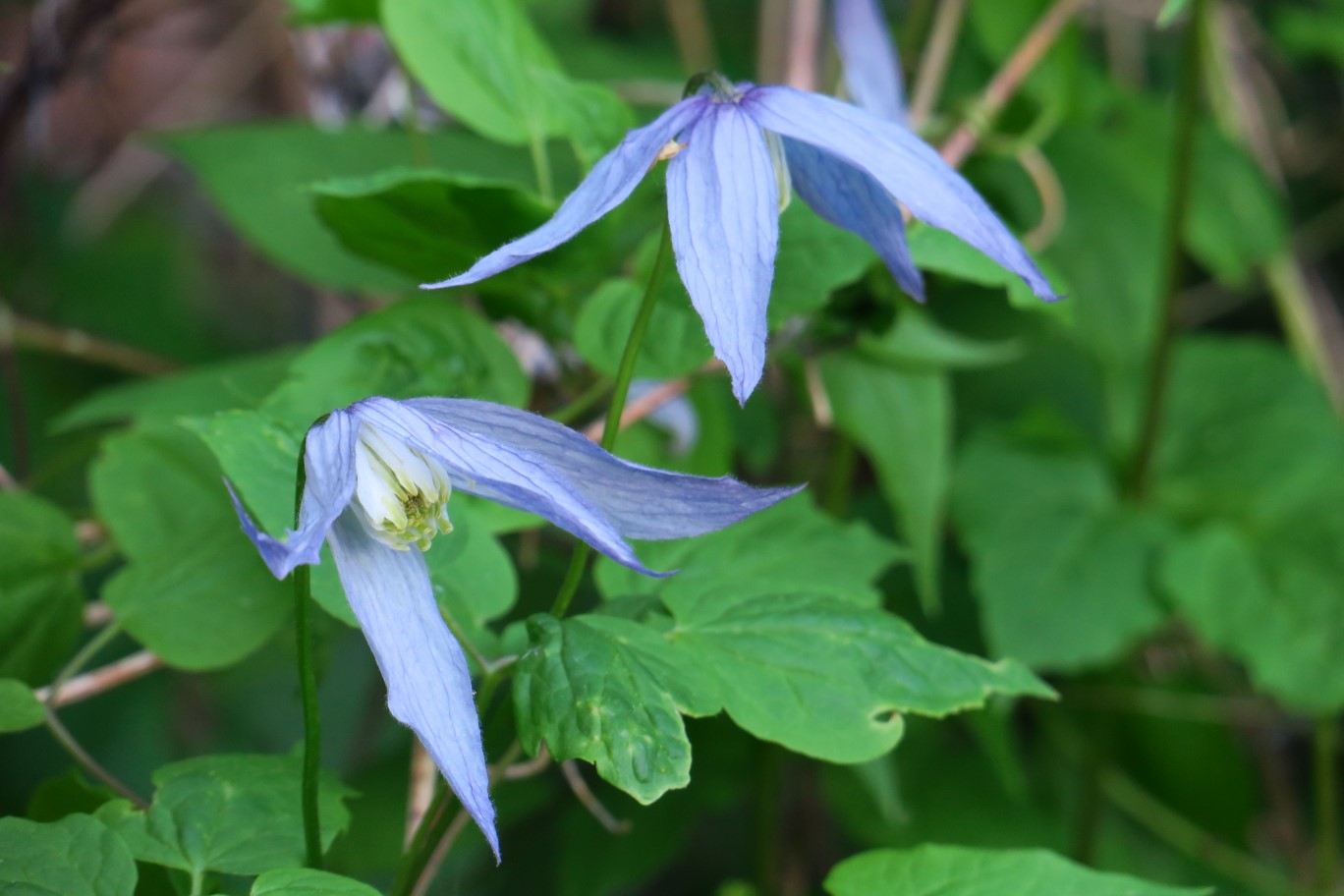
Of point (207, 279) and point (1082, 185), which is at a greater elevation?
point (1082, 185)

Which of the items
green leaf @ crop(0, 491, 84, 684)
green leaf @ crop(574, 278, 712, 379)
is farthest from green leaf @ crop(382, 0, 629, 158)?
green leaf @ crop(0, 491, 84, 684)

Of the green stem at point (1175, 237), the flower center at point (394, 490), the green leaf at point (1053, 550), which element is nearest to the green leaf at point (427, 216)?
the flower center at point (394, 490)

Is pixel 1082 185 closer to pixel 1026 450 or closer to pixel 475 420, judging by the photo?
pixel 1026 450

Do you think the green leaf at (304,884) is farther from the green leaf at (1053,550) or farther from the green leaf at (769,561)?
the green leaf at (1053,550)

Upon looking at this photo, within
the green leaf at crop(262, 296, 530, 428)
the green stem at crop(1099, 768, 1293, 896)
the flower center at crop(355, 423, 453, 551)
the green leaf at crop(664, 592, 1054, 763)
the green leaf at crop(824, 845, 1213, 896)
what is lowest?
the green stem at crop(1099, 768, 1293, 896)

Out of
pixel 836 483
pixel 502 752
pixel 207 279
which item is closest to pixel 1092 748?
pixel 836 483

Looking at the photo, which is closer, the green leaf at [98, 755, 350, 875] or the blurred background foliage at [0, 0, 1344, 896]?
the green leaf at [98, 755, 350, 875]

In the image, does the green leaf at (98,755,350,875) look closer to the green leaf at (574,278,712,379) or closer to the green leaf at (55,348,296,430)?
the green leaf at (574,278,712,379)
